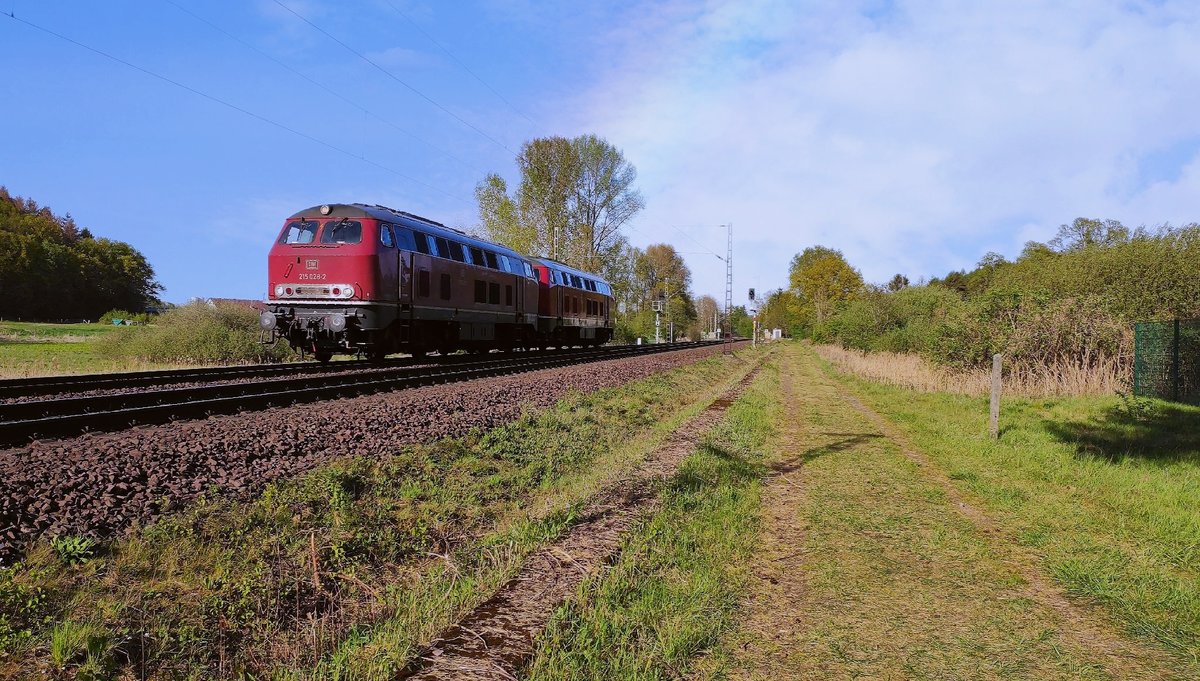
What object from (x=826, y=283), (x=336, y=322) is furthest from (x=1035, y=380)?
(x=826, y=283)

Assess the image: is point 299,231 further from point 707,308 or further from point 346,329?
point 707,308

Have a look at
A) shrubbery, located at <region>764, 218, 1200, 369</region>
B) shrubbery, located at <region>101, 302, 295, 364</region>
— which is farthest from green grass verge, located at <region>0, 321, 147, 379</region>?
shrubbery, located at <region>764, 218, 1200, 369</region>

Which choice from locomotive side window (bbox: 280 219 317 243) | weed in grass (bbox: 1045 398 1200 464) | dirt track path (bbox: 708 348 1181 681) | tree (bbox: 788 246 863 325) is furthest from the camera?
tree (bbox: 788 246 863 325)

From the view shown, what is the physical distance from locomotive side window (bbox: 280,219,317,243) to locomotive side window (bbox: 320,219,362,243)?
411mm

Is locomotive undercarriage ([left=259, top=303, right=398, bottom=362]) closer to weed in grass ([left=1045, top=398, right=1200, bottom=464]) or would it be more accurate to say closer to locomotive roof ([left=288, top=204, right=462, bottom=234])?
locomotive roof ([left=288, top=204, right=462, bottom=234])

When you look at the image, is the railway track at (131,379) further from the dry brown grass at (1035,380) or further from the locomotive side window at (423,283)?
the dry brown grass at (1035,380)

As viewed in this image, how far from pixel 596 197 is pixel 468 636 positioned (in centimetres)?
4340

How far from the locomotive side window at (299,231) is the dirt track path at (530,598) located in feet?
38.3

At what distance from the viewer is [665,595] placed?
392 cm

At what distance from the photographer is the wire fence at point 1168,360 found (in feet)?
47.0

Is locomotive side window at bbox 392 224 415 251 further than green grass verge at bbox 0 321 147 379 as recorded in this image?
Yes

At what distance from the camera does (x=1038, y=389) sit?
15.5 metres

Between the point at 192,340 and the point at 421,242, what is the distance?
27.6 ft

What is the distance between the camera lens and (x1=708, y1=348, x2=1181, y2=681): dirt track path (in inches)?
127
